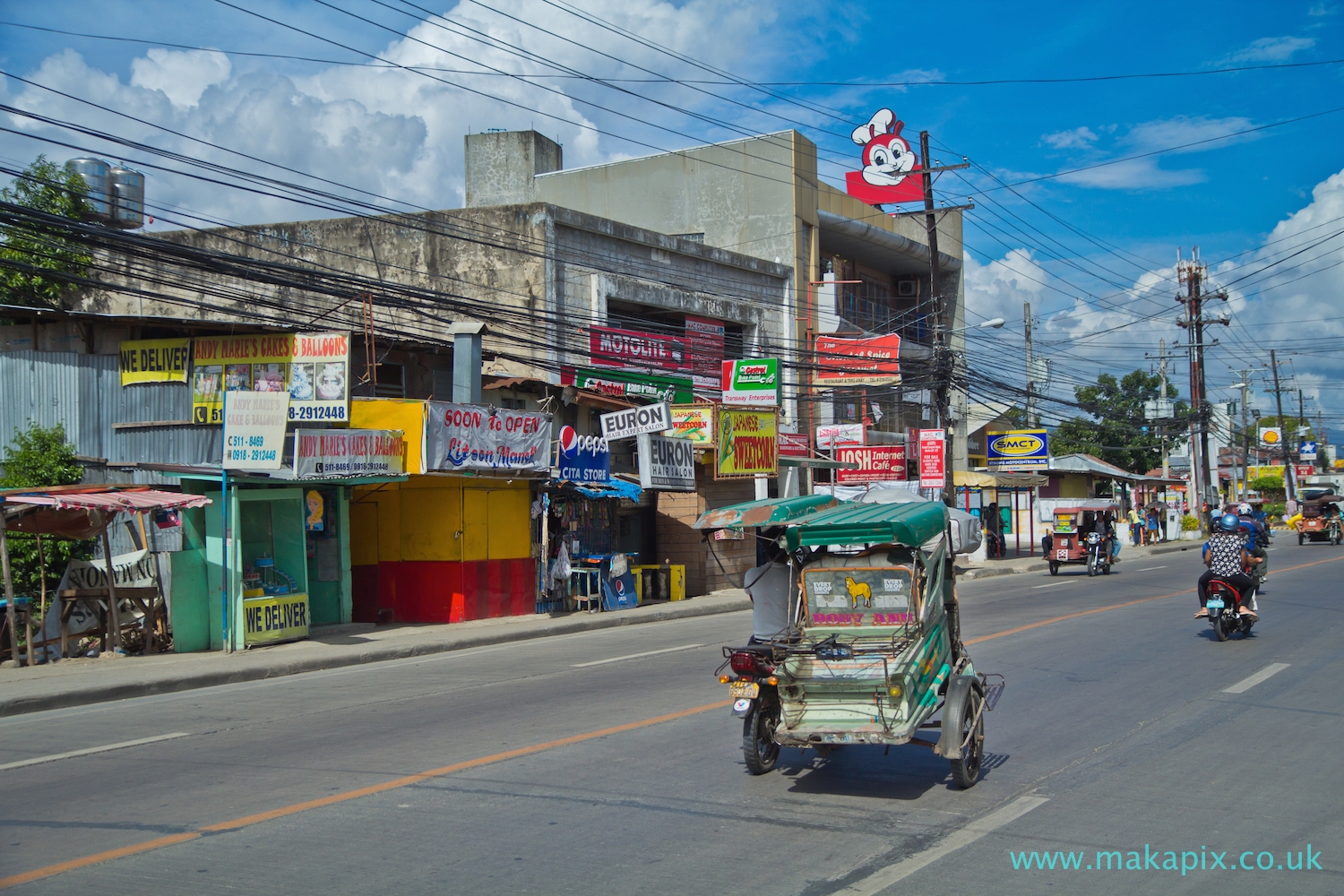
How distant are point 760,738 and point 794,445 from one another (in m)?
25.0

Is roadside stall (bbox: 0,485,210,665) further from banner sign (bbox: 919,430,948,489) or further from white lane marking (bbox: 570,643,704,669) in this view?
banner sign (bbox: 919,430,948,489)

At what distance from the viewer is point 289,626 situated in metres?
16.7

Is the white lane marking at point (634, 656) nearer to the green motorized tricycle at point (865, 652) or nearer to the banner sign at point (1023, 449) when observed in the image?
the green motorized tricycle at point (865, 652)

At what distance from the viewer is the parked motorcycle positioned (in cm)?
1397

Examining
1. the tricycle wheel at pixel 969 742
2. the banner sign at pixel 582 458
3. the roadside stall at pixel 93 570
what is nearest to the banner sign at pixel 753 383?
the banner sign at pixel 582 458

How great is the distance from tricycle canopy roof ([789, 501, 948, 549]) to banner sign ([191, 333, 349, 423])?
12235 millimetres

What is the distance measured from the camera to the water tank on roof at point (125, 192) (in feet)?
79.4

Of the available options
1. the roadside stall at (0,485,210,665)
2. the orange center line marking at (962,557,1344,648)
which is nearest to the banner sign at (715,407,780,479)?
the orange center line marking at (962,557,1344,648)

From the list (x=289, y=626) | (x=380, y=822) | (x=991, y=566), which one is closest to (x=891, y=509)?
(x=380, y=822)

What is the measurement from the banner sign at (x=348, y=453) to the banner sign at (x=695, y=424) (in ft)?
27.5

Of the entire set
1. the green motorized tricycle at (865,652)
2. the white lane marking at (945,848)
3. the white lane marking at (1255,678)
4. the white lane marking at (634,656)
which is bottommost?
the white lane marking at (634,656)

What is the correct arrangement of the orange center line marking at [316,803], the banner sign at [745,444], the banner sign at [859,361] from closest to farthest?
1. the orange center line marking at [316,803]
2. the banner sign at [745,444]
3. the banner sign at [859,361]

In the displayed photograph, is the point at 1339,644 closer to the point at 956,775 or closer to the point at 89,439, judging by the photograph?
the point at 956,775

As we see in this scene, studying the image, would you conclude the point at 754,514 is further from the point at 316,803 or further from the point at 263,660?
the point at 263,660
